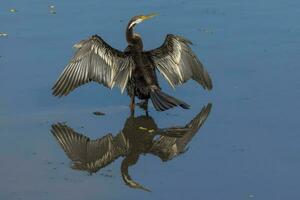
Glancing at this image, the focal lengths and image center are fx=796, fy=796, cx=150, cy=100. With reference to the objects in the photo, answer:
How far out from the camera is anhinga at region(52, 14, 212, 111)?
9.04 metres

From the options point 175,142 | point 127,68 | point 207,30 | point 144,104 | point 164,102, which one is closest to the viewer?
point 175,142

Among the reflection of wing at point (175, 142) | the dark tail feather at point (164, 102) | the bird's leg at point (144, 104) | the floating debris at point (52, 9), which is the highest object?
the floating debris at point (52, 9)

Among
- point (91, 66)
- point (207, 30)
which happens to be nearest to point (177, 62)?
point (91, 66)

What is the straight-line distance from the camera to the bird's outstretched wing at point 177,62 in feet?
30.5

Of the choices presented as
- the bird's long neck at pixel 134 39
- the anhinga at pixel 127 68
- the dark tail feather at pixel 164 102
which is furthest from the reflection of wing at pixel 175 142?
the bird's long neck at pixel 134 39

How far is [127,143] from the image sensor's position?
8195 millimetres

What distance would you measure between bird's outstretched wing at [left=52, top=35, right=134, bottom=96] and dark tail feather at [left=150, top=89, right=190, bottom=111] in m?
0.59

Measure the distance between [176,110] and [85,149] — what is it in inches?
53.6

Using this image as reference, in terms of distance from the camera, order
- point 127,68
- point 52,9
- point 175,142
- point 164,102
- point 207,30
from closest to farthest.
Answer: point 175,142
point 164,102
point 127,68
point 207,30
point 52,9

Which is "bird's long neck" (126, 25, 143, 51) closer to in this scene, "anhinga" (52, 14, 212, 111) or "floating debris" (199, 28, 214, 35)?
"anhinga" (52, 14, 212, 111)

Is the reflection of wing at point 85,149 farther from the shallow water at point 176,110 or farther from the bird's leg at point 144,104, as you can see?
the bird's leg at point 144,104

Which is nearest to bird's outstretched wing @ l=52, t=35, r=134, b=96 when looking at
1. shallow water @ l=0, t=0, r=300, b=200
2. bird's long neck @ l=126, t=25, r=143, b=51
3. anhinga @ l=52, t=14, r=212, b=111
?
anhinga @ l=52, t=14, r=212, b=111

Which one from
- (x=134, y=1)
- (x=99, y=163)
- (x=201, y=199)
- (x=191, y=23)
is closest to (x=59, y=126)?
(x=99, y=163)

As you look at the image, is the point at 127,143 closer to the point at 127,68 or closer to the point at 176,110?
the point at 176,110
